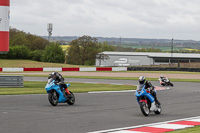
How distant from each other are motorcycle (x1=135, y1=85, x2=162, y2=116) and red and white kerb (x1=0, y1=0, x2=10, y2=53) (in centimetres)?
1566

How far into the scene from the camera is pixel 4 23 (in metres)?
27.2

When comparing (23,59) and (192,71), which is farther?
(23,59)

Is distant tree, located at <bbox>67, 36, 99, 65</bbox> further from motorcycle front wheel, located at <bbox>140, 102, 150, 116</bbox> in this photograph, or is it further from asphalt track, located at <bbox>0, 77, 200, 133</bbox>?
motorcycle front wheel, located at <bbox>140, 102, 150, 116</bbox>

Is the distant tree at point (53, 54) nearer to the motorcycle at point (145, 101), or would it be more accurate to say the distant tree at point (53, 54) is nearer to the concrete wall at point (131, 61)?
the concrete wall at point (131, 61)

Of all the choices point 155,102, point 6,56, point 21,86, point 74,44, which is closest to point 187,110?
point 155,102

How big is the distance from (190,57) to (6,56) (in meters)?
53.1

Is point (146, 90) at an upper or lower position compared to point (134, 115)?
upper

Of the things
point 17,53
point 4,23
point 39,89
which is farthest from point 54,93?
point 17,53

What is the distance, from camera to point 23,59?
97.8 metres

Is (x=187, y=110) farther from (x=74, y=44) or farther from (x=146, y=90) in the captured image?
(x=74, y=44)

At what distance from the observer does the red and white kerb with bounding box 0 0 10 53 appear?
26.9 meters

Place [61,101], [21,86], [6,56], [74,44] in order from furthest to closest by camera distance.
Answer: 1. [74,44]
2. [6,56]
3. [21,86]
4. [61,101]

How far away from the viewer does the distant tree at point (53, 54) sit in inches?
4136

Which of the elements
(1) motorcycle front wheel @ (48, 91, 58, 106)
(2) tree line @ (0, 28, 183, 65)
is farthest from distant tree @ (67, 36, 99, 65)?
(1) motorcycle front wheel @ (48, 91, 58, 106)
